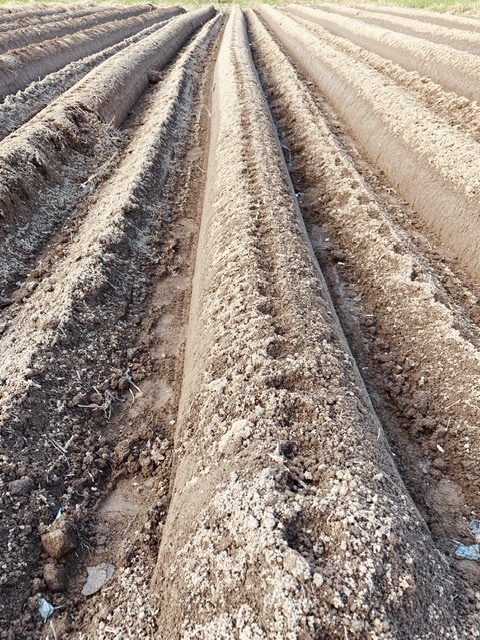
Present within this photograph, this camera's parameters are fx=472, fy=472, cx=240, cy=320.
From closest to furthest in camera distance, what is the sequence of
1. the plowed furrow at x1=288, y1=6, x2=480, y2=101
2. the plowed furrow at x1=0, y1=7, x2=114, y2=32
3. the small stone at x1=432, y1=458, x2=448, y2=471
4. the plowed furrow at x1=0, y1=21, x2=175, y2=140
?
the small stone at x1=432, y1=458, x2=448, y2=471
the plowed furrow at x1=0, y1=21, x2=175, y2=140
the plowed furrow at x1=288, y1=6, x2=480, y2=101
the plowed furrow at x1=0, y1=7, x2=114, y2=32

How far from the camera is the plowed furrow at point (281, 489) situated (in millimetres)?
2381

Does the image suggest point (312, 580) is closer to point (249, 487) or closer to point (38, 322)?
point (249, 487)

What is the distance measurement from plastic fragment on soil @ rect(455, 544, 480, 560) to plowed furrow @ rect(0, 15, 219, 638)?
7.83 ft

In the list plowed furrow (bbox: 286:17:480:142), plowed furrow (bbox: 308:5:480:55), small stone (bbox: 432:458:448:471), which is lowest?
small stone (bbox: 432:458:448:471)

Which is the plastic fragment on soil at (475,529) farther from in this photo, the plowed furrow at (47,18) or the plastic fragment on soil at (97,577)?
the plowed furrow at (47,18)

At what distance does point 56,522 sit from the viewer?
3182 mm

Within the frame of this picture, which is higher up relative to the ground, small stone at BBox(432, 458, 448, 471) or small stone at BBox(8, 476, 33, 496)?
small stone at BBox(8, 476, 33, 496)

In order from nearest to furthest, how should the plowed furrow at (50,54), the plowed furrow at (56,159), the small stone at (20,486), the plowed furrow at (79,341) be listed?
the small stone at (20,486)
the plowed furrow at (79,341)
the plowed furrow at (56,159)
the plowed furrow at (50,54)

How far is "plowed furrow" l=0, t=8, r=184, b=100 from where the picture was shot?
11.5 m

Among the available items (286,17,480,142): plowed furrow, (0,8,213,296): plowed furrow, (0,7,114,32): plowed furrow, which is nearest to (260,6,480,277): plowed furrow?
(286,17,480,142): plowed furrow

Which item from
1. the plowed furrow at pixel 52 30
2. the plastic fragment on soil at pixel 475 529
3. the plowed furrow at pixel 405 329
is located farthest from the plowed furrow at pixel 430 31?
the plastic fragment on soil at pixel 475 529

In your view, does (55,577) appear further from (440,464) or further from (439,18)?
(439,18)

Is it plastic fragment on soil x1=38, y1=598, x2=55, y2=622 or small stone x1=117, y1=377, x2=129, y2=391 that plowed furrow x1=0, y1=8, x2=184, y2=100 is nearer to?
small stone x1=117, y1=377, x2=129, y2=391

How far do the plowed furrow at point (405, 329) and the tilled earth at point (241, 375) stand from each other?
24 millimetres
